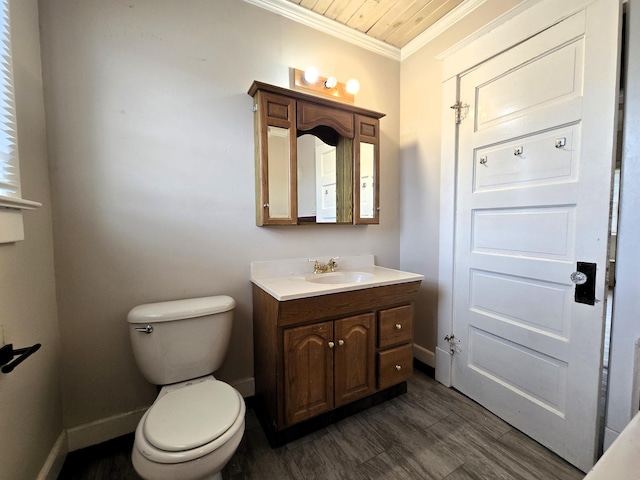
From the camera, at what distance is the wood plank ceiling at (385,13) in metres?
1.71

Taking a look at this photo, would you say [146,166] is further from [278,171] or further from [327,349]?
[327,349]

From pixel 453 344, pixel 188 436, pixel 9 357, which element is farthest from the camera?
pixel 453 344

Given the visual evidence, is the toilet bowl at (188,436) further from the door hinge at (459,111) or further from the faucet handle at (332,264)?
the door hinge at (459,111)

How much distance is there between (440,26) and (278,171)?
155 cm

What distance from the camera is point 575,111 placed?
49.3 inches

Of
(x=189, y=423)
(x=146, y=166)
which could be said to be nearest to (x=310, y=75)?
(x=146, y=166)

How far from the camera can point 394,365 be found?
1698 millimetres

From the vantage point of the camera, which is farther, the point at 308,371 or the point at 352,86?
the point at 352,86

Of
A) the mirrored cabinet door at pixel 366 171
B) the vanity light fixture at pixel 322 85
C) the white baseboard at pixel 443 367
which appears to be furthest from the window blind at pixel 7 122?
the white baseboard at pixel 443 367

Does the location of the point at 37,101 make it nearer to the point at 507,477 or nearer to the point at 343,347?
the point at 343,347

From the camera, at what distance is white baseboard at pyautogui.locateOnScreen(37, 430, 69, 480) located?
112 cm

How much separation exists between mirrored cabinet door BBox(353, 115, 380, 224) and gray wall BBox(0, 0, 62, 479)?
166cm

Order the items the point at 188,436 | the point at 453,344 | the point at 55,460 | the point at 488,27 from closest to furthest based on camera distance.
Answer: the point at 188,436 < the point at 55,460 < the point at 488,27 < the point at 453,344

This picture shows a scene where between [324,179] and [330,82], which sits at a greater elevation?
[330,82]
